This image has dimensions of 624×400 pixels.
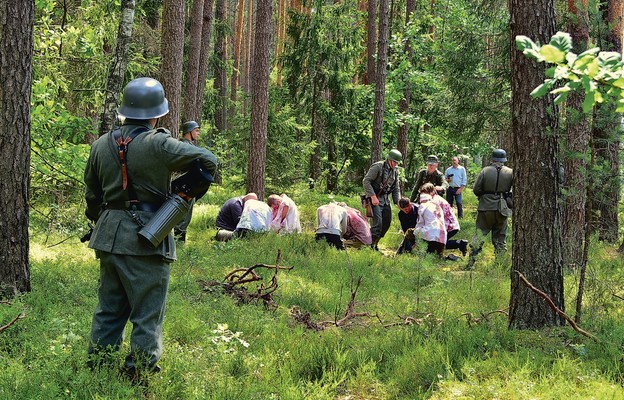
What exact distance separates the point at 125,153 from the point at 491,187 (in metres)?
7.73

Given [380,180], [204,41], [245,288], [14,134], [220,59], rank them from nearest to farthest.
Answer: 1. [14,134]
2. [245,288]
3. [380,180]
4. [204,41]
5. [220,59]

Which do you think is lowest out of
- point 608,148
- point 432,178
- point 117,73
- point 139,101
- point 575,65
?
point 432,178

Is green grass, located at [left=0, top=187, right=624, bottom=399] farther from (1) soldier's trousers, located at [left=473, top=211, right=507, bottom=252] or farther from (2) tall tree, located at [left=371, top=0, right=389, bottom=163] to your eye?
(2) tall tree, located at [left=371, top=0, right=389, bottom=163]

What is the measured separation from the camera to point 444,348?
4.79 metres

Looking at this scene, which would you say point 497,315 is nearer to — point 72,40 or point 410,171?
point 72,40

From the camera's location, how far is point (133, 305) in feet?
12.6

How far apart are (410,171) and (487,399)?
21095 millimetres

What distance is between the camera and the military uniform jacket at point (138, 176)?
382 cm

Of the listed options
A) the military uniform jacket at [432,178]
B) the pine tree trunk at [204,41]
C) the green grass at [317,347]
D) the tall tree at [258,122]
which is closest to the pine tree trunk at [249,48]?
the pine tree trunk at [204,41]

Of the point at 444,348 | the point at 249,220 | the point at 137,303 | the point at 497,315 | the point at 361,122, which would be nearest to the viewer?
the point at 137,303

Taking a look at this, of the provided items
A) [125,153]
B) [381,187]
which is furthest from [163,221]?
[381,187]

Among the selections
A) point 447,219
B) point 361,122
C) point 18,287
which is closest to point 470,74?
point 447,219

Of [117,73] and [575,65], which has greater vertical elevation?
[117,73]

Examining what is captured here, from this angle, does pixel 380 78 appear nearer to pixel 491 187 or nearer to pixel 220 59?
pixel 491 187
